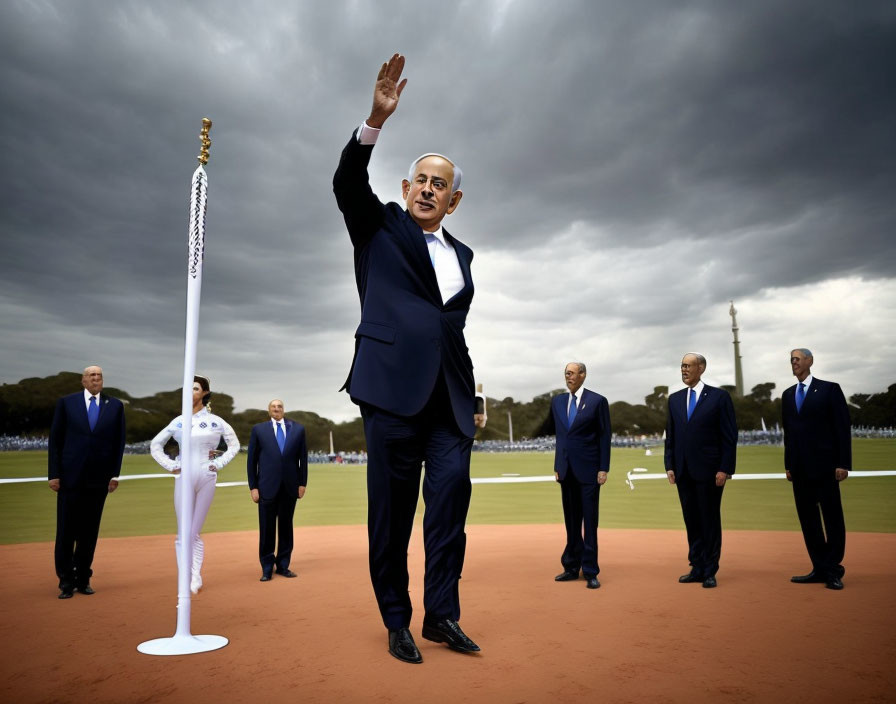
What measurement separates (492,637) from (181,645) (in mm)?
1761

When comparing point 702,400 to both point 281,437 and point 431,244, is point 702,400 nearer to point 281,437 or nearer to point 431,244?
point 431,244

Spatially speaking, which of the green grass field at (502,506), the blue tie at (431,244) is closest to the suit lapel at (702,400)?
the blue tie at (431,244)

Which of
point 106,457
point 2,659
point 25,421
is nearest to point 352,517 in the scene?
point 106,457

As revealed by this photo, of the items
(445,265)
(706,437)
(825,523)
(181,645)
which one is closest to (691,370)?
(706,437)

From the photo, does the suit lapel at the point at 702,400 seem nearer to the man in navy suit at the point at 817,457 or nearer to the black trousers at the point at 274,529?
the man in navy suit at the point at 817,457

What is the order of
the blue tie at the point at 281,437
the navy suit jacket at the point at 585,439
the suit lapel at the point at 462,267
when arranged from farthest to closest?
the blue tie at the point at 281,437
the navy suit jacket at the point at 585,439
the suit lapel at the point at 462,267

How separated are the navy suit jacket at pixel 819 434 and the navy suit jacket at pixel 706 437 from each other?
0.51 meters

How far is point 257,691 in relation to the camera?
291 centimetres

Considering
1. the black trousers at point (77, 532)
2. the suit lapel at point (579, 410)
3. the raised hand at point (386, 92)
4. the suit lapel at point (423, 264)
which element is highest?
the raised hand at point (386, 92)

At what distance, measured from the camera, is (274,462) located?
22.1ft

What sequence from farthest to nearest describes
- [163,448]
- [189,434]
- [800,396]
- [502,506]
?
[502,506] → [800,396] → [163,448] → [189,434]

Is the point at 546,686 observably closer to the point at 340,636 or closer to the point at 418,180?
the point at 340,636

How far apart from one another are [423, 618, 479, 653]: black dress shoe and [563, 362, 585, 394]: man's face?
11.5 feet

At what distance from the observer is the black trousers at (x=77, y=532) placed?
5.55 m
